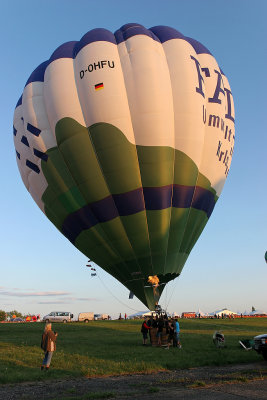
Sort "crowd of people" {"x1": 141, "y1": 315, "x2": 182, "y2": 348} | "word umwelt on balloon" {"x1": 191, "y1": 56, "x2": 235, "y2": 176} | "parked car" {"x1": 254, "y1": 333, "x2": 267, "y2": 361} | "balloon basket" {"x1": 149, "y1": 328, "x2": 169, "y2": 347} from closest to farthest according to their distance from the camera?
"parked car" {"x1": 254, "y1": 333, "x2": 267, "y2": 361}
"crowd of people" {"x1": 141, "y1": 315, "x2": 182, "y2": 348}
"balloon basket" {"x1": 149, "y1": 328, "x2": 169, "y2": 347}
"word umwelt on balloon" {"x1": 191, "y1": 56, "x2": 235, "y2": 176}

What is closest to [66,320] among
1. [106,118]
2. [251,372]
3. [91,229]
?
[91,229]

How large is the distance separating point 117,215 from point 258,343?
8097 millimetres

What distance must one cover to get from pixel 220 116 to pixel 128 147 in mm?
5670

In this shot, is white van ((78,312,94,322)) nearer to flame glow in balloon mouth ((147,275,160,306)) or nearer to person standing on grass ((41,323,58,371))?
flame glow in balloon mouth ((147,275,160,306))

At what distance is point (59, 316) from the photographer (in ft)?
152

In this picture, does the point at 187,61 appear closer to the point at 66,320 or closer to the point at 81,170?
the point at 81,170

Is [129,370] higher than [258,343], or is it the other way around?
[258,343]

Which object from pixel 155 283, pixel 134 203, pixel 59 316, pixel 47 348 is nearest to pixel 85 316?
pixel 59 316

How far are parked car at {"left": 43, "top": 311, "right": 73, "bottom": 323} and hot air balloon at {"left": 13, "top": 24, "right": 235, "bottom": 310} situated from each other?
30454 mm

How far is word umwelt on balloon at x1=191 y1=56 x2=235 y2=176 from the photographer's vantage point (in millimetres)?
18069

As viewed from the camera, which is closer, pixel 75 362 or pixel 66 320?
pixel 75 362

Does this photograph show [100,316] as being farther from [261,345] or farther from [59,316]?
[261,345]

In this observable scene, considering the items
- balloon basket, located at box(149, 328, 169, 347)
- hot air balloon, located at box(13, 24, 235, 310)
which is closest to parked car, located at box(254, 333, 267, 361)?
balloon basket, located at box(149, 328, 169, 347)

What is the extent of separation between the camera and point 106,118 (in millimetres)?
16297
